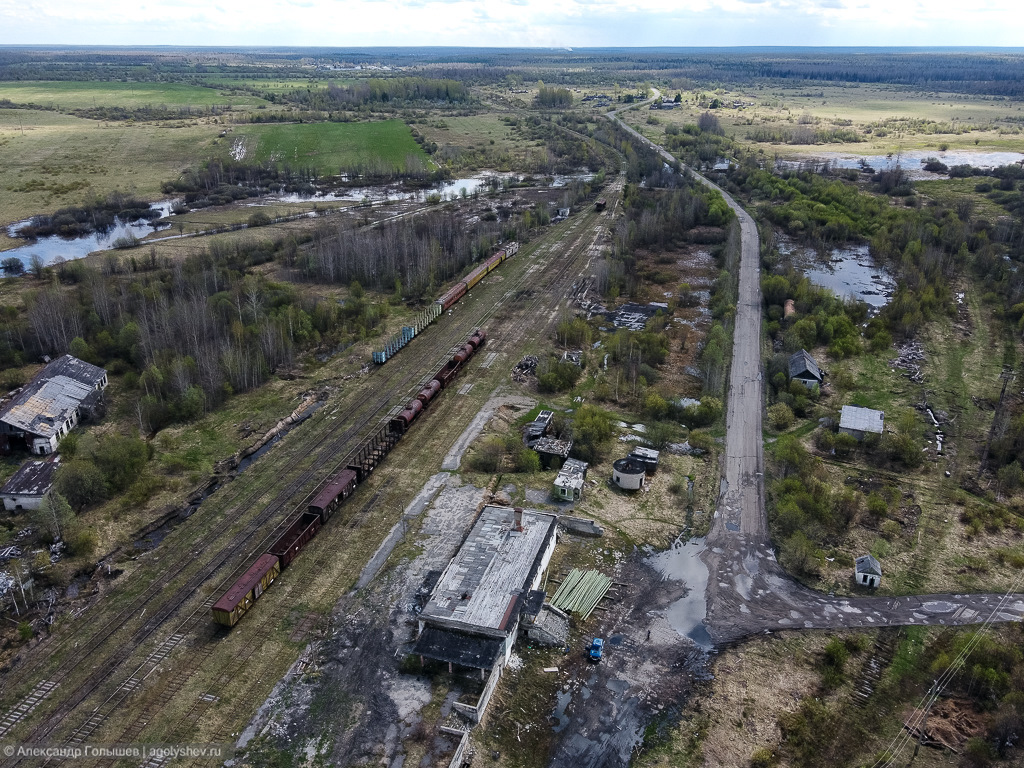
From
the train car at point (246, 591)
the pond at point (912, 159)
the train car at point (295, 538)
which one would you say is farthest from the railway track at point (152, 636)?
the pond at point (912, 159)

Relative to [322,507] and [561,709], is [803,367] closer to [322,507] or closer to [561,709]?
[561,709]

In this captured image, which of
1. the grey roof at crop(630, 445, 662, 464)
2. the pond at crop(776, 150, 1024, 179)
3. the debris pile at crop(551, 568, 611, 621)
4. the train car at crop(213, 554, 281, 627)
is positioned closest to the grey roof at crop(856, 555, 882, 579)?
the debris pile at crop(551, 568, 611, 621)

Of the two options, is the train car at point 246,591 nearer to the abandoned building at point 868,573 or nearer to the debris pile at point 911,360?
the abandoned building at point 868,573

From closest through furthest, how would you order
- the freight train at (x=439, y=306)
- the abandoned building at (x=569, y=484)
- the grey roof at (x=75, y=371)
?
the abandoned building at (x=569, y=484) < the grey roof at (x=75, y=371) < the freight train at (x=439, y=306)

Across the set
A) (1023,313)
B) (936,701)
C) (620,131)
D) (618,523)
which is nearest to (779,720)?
(936,701)

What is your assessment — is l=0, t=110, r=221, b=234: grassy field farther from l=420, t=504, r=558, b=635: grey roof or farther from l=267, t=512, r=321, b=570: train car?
l=420, t=504, r=558, b=635: grey roof

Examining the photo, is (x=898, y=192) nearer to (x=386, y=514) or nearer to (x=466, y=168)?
(x=466, y=168)

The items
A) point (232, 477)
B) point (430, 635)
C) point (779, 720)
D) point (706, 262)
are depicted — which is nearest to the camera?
point (779, 720)
